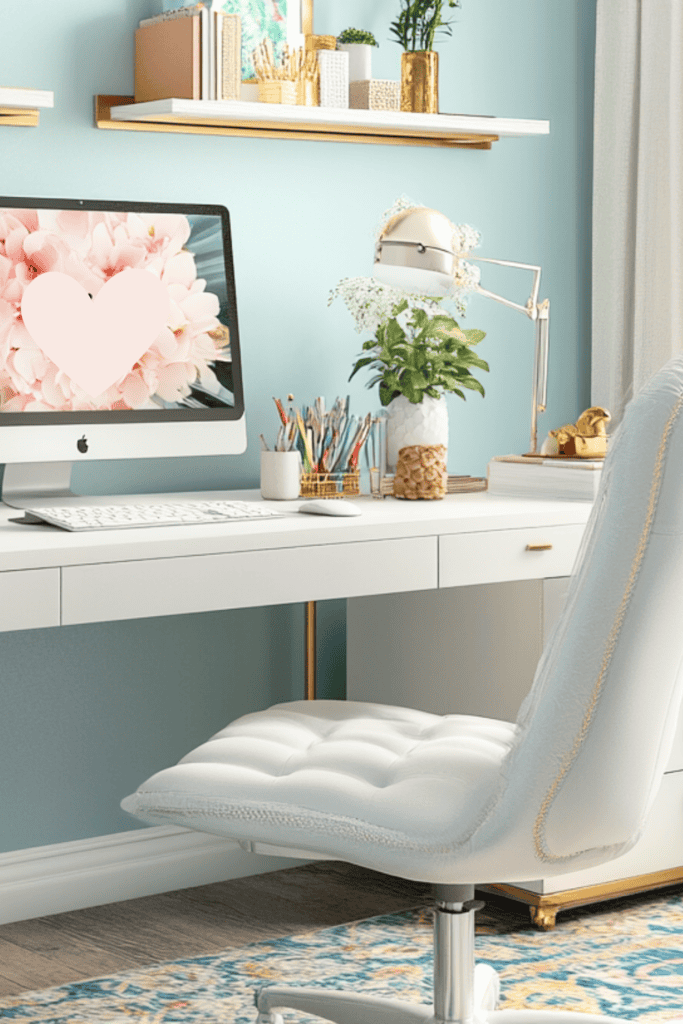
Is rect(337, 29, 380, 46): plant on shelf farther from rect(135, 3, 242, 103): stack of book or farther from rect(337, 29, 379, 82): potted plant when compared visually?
rect(135, 3, 242, 103): stack of book

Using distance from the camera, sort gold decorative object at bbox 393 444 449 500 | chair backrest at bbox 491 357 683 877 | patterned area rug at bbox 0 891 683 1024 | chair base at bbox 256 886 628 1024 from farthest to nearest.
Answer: gold decorative object at bbox 393 444 449 500 → patterned area rug at bbox 0 891 683 1024 → chair base at bbox 256 886 628 1024 → chair backrest at bbox 491 357 683 877

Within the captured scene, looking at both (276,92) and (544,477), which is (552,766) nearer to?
(544,477)

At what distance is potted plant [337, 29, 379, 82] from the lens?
2801mm

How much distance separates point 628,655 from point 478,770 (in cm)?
24

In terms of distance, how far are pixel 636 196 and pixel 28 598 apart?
6.12 feet

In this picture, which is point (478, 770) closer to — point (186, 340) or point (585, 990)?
point (585, 990)

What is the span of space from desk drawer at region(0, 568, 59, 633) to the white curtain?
64.6 inches

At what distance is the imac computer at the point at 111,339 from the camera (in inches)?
93.3

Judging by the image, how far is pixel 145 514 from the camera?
219 centimetres

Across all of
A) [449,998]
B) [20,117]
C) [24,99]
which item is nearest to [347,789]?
[449,998]

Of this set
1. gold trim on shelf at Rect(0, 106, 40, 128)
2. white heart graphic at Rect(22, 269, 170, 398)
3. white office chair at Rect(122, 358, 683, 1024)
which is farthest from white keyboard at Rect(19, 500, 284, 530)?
gold trim on shelf at Rect(0, 106, 40, 128)

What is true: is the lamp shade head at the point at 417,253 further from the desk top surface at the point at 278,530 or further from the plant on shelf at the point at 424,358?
the desk top surface at the point at 278,530

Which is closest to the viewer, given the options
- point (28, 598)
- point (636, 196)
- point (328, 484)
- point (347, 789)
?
point (347, 789)

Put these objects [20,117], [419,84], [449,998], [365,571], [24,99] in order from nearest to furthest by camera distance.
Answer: [449,998] → [365,571] → [24,99] → [20,117] → [419,84]
